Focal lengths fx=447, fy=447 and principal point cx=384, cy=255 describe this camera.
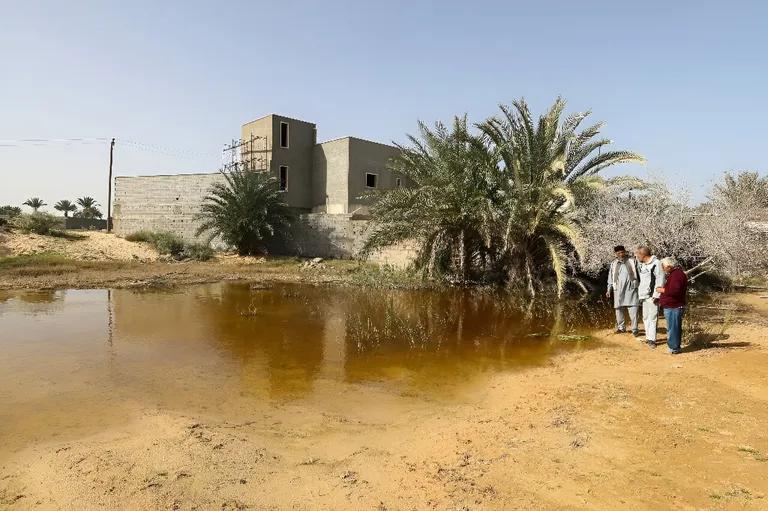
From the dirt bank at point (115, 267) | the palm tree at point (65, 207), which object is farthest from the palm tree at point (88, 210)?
the dirt bank at point (115, 267)

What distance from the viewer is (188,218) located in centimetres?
2409

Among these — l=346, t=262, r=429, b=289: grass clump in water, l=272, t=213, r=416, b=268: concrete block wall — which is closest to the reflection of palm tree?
l=346, t=262, r=429, b=289: grass clump in water

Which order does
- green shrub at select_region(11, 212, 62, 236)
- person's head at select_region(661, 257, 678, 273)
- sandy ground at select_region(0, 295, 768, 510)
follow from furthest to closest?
1. green shrub at select_region(11, 212, 62, 236)
2. person's head at select_region(661, 257, 678, 273)
3. sandy ground at select_region(0, 295, 768, 510)

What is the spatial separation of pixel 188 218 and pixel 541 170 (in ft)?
62.2

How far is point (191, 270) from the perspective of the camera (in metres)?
17.1

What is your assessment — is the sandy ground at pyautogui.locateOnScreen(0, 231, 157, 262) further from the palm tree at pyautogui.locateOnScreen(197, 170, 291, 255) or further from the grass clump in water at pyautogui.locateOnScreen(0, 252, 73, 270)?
the palm tree at pyautogui.locateOnScreen(197, 170, 291, 255)

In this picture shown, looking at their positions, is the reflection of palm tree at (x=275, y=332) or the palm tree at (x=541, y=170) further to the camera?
the palm tree at (x=541, y=170)

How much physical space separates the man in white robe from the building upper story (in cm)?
1798

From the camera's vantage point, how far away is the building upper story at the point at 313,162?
996 inches

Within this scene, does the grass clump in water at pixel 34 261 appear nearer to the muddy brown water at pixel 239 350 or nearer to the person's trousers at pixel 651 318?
the muddy brown water at pixel 239 350

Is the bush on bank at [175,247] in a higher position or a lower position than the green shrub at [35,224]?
lower

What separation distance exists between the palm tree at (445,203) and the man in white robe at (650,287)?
5.30 metres

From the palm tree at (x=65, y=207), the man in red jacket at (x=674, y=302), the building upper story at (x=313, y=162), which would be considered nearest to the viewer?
the man in red jacket at (x=674, y=302)

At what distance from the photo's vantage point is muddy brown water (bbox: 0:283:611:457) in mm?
4688
